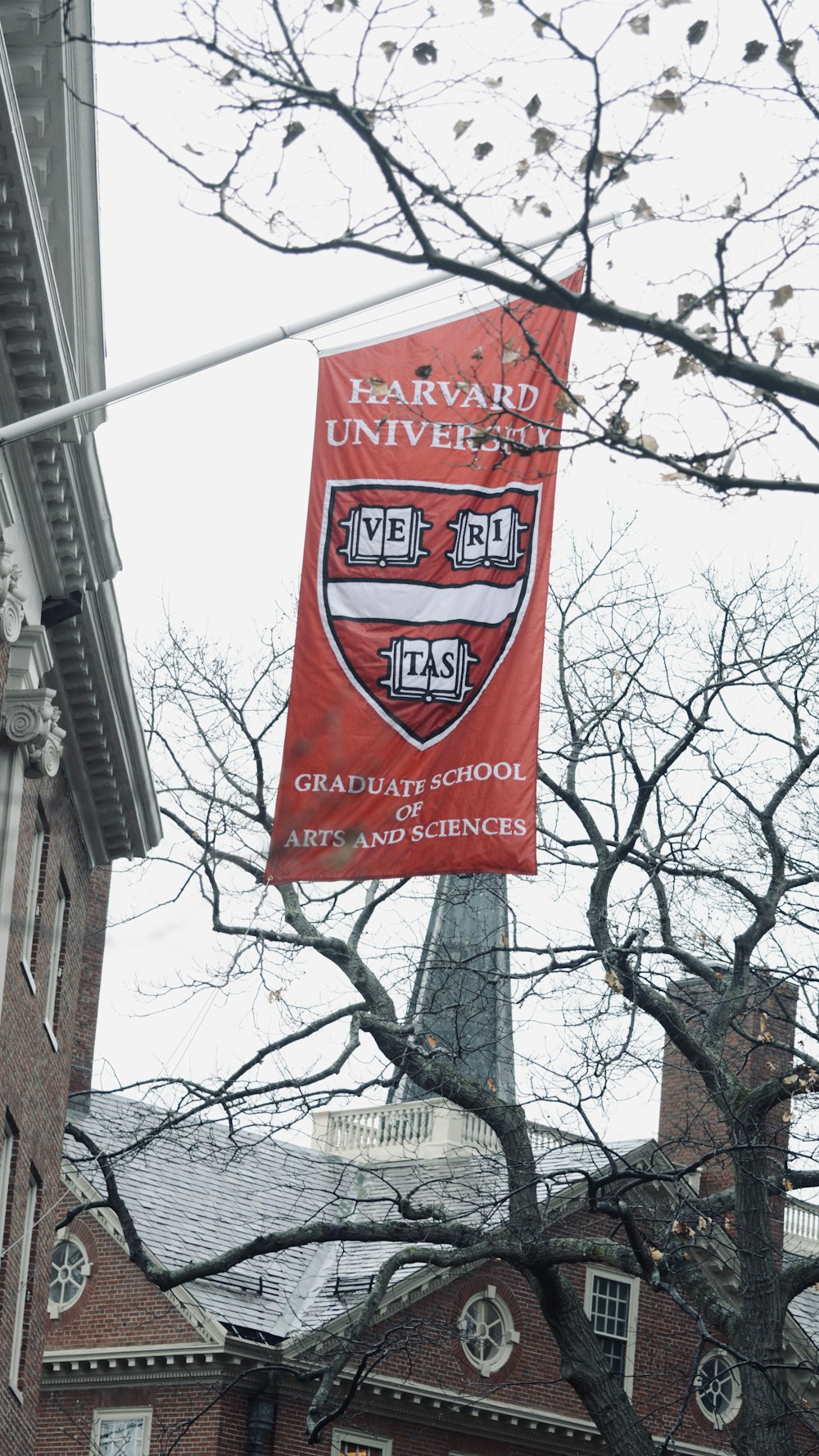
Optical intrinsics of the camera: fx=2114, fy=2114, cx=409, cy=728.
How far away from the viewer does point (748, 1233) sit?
20.1 metres

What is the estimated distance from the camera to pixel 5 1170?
762 inches

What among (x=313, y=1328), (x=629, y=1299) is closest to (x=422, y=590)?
Result: (x=313, y=1328)

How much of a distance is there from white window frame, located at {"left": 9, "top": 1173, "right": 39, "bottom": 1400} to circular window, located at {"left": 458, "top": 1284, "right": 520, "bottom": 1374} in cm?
1338

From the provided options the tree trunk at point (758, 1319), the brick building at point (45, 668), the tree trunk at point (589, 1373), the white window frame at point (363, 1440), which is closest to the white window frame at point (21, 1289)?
the brick building at point (45, 668)

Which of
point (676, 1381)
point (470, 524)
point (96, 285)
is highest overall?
point (96, 285)

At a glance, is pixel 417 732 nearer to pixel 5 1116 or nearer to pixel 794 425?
pixel 794 425

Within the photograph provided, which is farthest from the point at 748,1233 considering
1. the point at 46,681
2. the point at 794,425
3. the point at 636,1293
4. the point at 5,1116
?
the point at 636,1293

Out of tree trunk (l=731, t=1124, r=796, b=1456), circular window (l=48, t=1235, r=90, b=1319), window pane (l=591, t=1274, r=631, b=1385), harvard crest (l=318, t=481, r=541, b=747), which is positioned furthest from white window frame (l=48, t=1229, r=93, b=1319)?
harvard crest (l=318, t=481, r=541, b=747)

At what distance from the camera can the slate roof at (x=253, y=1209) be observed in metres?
32.1

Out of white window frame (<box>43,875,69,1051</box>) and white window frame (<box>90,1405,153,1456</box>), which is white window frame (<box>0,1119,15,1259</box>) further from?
white window frame (<box>90,1405,153,1456</box>)

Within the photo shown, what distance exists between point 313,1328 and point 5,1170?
11.7 m

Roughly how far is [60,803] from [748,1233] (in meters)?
7.91

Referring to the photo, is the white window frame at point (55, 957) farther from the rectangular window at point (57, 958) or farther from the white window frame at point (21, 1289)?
the white window frame at point (21, 1289)

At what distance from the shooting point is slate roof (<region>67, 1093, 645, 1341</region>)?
32.1 meters
